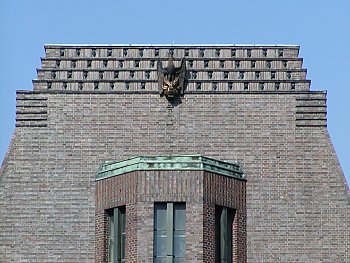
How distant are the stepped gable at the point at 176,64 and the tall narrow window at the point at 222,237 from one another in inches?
173

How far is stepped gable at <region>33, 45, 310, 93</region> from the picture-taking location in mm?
42000

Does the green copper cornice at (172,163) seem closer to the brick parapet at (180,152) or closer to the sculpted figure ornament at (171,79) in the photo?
the brick parapet at (180,152)

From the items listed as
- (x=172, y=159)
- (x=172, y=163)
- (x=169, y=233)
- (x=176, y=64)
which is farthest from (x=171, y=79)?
(x=169, y=233)

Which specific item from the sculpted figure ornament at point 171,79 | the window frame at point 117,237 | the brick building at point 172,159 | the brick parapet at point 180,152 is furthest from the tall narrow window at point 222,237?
the sculpted figure ornament at point 171,79

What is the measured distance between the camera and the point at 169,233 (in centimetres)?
3888

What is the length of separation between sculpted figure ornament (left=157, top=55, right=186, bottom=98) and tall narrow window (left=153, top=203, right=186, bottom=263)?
427 centimetres

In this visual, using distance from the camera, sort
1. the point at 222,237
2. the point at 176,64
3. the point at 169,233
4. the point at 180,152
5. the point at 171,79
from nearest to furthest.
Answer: the point at 169,233, the point at 222,237, the point at 180,152, the point at 171,79, the point at 176,64

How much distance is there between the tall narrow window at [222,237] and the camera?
39.6 metres

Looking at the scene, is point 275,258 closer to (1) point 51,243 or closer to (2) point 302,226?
(2) point 302,226

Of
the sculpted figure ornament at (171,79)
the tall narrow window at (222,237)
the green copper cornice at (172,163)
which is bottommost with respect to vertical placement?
the tall narrow window at (222,237)

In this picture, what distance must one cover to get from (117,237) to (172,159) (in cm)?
304

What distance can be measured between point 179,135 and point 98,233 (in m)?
4.12

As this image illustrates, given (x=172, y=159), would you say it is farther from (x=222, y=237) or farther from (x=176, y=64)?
(x=176, y=64)

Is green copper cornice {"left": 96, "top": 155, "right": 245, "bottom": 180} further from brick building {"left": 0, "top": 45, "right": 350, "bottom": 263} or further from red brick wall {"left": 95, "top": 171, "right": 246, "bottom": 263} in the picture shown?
red brick wall {"left": 95, "top": 171, "right": 246, "bottom": 263}
